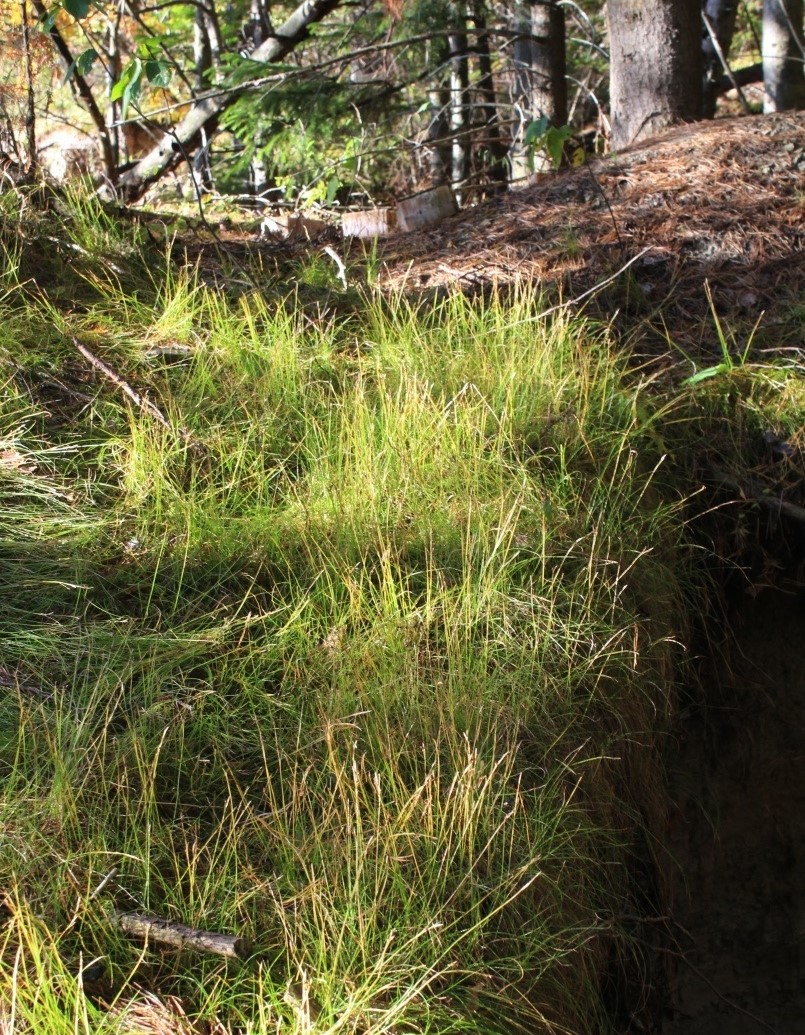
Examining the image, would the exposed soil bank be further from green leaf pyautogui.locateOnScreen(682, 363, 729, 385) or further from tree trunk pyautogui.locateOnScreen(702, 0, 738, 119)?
tree trunk pyautogui.locateOnScreen(702, 0, 738, 119)

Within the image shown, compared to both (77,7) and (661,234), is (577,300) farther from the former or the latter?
(77,7)

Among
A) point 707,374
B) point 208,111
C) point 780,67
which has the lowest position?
point 707,374

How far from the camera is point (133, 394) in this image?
3.49 meters

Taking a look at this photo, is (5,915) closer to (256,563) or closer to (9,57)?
(256,563)

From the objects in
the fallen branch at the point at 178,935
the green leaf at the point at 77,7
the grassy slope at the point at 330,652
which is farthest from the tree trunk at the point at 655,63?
the fallen branch at the point at 178,935

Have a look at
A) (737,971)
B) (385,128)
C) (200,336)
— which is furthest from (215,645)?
(385,128)

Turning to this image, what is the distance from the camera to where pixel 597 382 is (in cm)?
371

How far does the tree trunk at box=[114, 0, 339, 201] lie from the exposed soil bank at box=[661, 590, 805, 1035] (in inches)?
202

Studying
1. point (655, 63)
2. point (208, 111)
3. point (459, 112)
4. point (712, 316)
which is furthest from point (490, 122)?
point (712, 316)

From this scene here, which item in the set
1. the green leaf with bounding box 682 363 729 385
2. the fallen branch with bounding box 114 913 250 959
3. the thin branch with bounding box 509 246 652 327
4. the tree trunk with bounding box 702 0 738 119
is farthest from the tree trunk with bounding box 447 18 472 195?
the fallen branch with bounding box 114 913 250 959

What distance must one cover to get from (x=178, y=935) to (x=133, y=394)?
6.66 ft

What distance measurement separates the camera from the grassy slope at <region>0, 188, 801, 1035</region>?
1.91 meters

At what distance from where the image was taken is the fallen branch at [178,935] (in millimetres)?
1846

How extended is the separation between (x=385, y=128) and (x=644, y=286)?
4175mm
